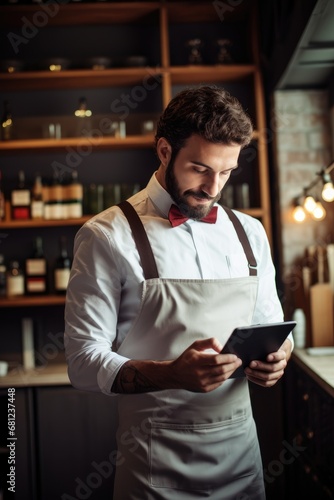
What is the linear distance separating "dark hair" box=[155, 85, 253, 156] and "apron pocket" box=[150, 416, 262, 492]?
2.44 feet

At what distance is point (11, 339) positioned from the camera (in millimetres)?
3773

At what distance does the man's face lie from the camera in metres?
1.57

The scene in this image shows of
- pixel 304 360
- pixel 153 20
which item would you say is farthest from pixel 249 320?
pixel 153 20

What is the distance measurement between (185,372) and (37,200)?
2.46 metres

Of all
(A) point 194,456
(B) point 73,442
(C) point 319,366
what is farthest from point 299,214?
(A) point 194,456

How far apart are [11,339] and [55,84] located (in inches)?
62.9

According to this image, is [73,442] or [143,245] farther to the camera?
[73,442]

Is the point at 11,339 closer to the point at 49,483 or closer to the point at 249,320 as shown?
the point at 49,483

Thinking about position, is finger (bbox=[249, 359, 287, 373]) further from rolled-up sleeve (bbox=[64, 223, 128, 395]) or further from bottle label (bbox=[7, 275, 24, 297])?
bottle label (bbox=[7, 275, 24, 297])

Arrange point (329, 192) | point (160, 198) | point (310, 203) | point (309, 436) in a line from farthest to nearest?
point (310, 203) → point (309, 436) → point (329, 192) → point (160, 198)

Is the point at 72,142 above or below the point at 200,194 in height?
above

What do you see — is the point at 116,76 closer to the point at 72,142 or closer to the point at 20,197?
the point at 72,142

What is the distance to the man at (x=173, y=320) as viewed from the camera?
1.55m

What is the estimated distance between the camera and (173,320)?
1.61 metres
